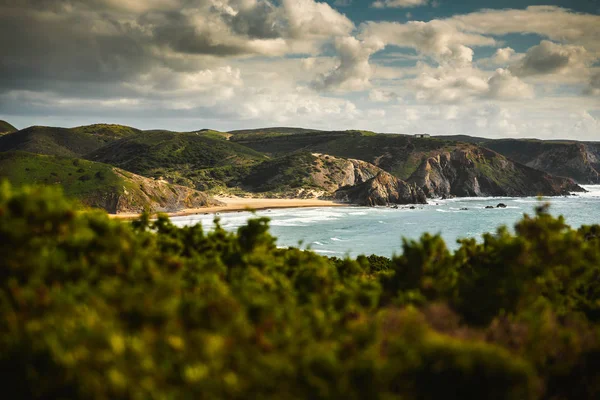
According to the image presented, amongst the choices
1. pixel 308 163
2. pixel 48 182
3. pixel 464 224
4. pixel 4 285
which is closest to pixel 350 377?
pixel 4 285

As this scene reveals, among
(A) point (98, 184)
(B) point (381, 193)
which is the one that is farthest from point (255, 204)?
(A) point (98, 184)

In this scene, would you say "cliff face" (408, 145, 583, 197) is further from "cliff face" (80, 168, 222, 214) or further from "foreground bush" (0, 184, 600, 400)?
"foreground bush" (0, 184, 600, 400)

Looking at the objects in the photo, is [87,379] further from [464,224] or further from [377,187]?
[377,187]

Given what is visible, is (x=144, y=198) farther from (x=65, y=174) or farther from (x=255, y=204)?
(x=255, y=204)

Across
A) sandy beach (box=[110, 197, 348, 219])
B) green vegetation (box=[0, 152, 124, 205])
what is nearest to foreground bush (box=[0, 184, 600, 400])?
sandy beach (box=[110, 197, 348, 219])

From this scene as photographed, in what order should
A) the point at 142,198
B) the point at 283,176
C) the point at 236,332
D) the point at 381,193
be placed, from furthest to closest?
1. the point at 283,176
2. the point at 381,193
3. the point at 142,198
4. the point at 236,332
